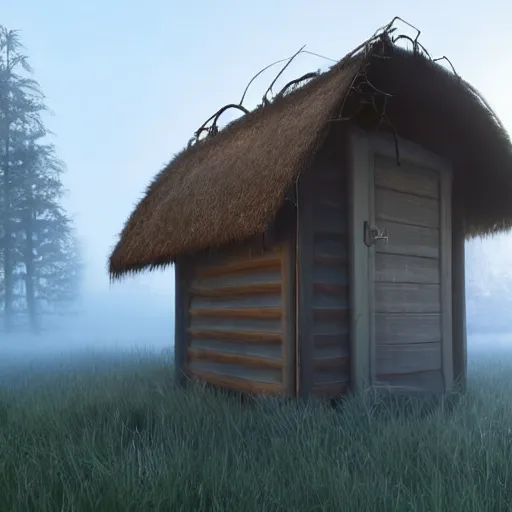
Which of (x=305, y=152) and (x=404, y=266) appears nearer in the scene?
(x=305, y=152)

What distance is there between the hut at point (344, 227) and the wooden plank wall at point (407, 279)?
18 mm

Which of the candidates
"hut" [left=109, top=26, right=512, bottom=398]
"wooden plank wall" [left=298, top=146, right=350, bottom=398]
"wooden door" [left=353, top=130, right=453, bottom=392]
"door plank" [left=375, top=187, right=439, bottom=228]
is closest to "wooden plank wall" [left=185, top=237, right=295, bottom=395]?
"hut" [left=109, top=26, right=512, bottom=398]

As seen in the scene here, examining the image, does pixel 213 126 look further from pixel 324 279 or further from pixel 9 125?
pixel 9 125

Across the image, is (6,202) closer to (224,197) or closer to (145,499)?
(224,197)

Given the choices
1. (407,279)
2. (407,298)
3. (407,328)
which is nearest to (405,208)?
(407,279)

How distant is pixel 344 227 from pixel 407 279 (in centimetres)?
97

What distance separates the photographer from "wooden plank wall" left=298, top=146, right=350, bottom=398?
185 inches

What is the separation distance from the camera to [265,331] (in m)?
5.21

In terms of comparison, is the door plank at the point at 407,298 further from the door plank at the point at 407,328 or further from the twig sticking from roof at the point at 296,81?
the twig sticking from roof at the point at 296,81

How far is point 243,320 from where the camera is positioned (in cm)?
566

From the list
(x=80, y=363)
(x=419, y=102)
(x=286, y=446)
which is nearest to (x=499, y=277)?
(x=80, y=363)

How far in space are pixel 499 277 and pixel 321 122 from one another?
107 feet

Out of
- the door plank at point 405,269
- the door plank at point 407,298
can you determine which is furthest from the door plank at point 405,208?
the door plank at point 407,298

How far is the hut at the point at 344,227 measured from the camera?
4715mm
